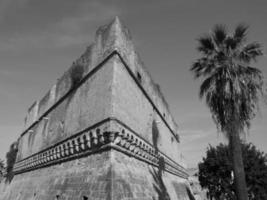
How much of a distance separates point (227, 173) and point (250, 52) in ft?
48.1

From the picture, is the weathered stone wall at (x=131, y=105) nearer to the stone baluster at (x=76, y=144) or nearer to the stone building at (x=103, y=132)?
the stone building at (x=103, y=132)

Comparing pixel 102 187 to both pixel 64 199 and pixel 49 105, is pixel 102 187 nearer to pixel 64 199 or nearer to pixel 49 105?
pixel 64 199

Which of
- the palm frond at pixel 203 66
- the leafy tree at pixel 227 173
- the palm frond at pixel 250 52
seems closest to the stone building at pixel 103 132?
the palm frond at pixel 203 66

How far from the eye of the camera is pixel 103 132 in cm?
682

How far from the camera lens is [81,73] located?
10094 millimetres

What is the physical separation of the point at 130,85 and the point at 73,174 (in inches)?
172

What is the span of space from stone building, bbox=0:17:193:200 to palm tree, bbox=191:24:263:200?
3336mm

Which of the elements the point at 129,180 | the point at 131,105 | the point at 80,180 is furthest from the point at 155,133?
the point at 80,180

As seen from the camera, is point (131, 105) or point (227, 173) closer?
point (131, 105)

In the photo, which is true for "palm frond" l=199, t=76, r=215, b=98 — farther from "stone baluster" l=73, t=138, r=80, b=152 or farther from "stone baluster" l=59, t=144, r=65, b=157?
"stone baluster" l=59, t=144, r=65, b=157

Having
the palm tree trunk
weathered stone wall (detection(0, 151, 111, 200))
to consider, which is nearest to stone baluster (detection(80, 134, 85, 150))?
weathered stone wall (detection(0, 151, 111, 200))

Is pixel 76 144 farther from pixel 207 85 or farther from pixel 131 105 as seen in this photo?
pixel 207 85

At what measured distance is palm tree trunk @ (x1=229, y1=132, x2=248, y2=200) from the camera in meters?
6.29

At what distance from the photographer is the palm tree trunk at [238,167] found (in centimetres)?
629
